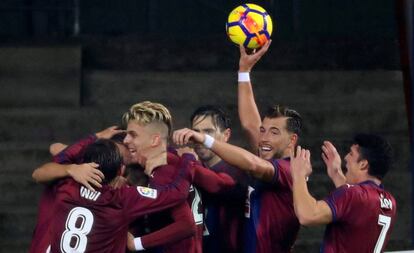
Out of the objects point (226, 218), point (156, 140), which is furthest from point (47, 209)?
point (226, 218)

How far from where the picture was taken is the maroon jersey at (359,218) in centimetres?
804

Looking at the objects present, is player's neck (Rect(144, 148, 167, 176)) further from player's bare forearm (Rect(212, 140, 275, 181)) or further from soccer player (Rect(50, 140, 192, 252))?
player's bare forearm (Rect(212, 140, 275, 181))

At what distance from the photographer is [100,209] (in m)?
8.06

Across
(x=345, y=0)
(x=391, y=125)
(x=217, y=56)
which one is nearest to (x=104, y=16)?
(x=217, y=56)

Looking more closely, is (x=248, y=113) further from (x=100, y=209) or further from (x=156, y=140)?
(x=100, y=209)

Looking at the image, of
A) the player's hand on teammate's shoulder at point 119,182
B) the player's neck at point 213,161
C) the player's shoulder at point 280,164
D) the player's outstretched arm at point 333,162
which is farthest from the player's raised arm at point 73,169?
the player's outstretched arm at point 333,162

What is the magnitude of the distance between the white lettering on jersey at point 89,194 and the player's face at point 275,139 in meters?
1.33

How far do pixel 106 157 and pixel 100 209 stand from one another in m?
0.34

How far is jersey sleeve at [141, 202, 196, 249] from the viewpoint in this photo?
829 centimetres

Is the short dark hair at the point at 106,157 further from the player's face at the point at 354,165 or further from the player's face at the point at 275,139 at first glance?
the player's face at the point at 354,165

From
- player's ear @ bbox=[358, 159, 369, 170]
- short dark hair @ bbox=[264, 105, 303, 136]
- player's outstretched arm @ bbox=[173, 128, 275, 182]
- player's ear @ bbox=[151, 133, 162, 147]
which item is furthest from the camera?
A: short dark hair @ bbox=[264, 105, 303, 136]

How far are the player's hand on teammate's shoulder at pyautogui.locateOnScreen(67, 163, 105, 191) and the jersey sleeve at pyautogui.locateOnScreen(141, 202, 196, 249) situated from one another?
0.55 metres

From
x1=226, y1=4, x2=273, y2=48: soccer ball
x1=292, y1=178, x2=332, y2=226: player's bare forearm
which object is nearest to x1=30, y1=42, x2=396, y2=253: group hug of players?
x1=292, y1=178, x2=332, y2=226: player's bare forearm

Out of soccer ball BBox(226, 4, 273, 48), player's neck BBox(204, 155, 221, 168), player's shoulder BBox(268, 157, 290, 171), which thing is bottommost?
player's neck BBox(204, 155, 221, 168)
